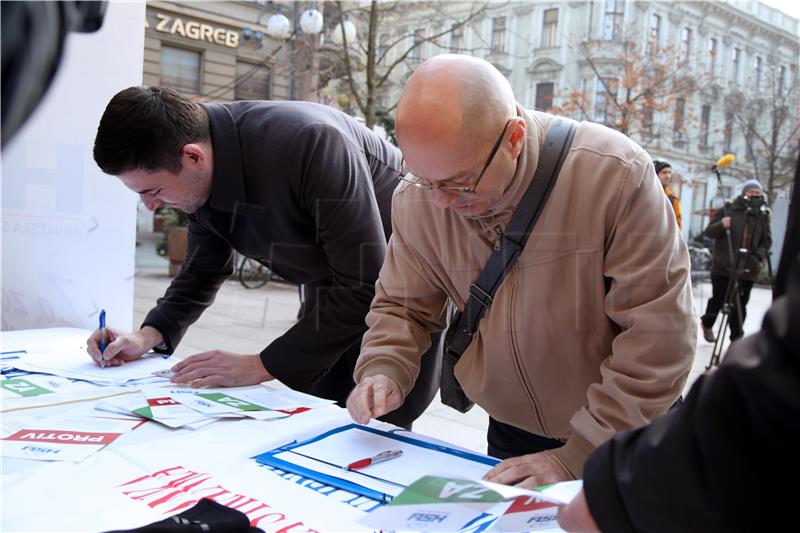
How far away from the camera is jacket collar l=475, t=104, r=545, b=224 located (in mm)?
1249

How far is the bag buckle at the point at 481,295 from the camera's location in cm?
131

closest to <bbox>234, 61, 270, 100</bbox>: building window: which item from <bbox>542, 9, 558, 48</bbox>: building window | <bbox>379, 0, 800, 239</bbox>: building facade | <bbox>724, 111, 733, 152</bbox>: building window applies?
<bbox>379, 0, 800, 239</bbox>: building facade

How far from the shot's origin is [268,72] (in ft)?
46.1

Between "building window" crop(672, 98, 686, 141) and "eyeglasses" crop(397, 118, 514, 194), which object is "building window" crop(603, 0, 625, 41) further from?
"eyeglasses" crop(397, 118, 514, 194)

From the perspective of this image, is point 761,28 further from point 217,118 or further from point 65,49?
point 65,49

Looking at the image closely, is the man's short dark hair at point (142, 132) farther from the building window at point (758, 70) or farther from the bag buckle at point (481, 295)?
the building window at point (758, 70)

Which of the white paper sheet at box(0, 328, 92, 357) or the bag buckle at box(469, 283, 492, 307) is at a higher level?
the bag buckle at box(469, 283, 492, 307)

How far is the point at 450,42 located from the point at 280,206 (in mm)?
12732

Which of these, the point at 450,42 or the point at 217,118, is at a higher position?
the point at 450,42

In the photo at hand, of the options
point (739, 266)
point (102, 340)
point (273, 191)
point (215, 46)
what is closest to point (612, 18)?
point (215, 46)

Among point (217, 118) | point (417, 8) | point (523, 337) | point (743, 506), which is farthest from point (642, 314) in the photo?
point (417, 8)

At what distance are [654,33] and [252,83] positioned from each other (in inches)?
353

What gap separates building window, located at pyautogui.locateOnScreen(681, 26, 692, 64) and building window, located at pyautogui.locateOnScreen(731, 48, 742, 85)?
0.91m

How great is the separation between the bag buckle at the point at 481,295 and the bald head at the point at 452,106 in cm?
31
